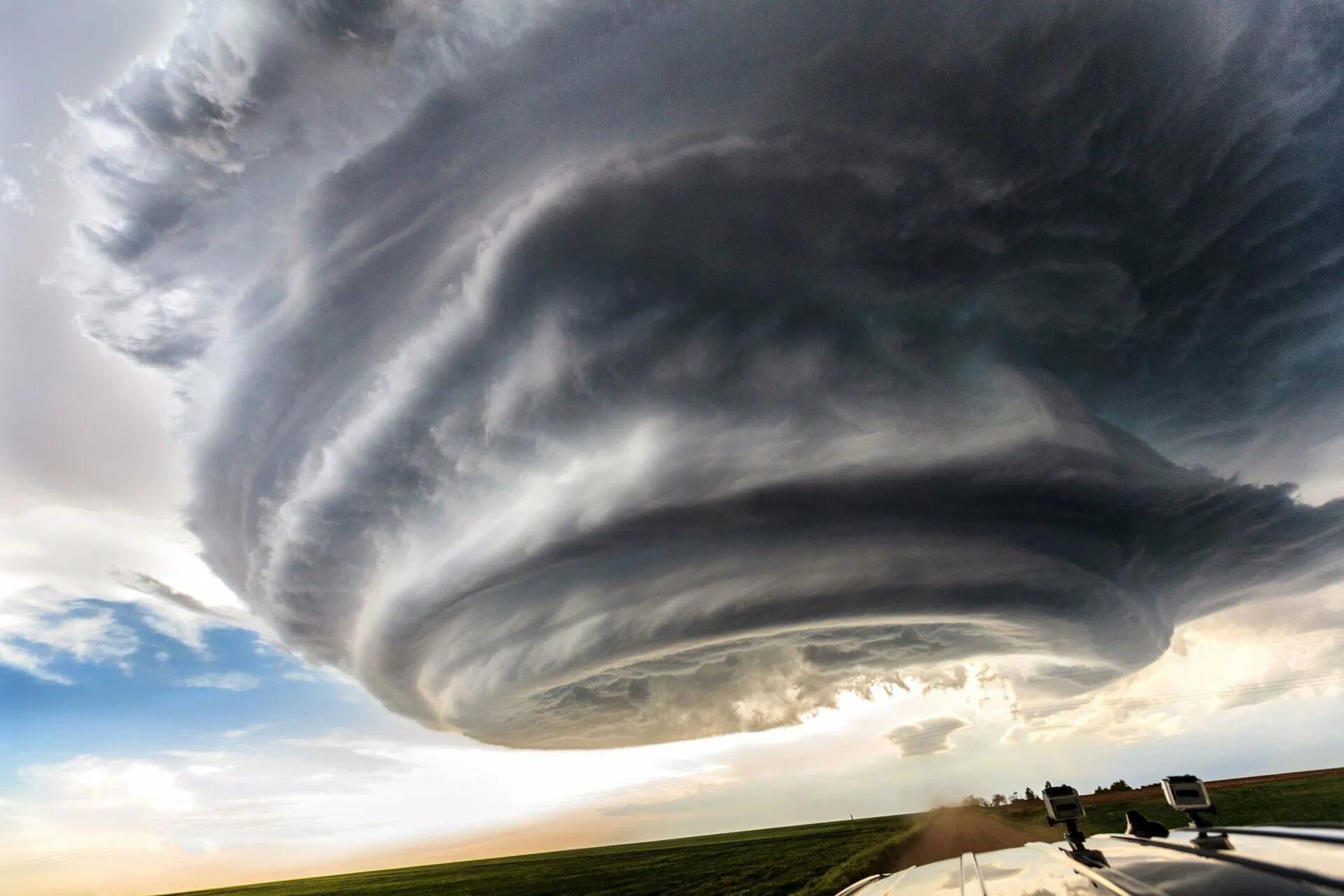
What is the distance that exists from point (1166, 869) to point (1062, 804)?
8.44 feet

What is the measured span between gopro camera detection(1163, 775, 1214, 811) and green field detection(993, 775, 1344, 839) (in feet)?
121

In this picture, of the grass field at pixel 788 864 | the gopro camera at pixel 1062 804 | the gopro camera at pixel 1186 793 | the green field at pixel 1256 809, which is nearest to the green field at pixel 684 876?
the grass field at pixel 788 864

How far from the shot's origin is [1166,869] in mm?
4828

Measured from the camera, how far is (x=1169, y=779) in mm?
6406

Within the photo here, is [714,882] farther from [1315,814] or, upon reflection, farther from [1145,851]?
[1145,851]

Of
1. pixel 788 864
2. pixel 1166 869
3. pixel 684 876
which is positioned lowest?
pixel 684 876

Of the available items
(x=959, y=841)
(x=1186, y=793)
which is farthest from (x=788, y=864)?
(x=1186, y=793)

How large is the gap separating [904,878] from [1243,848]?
3.83 metres

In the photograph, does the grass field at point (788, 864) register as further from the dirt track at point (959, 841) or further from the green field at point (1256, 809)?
the dirt track at point (959, 841)

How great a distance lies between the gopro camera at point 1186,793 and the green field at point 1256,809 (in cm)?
3700

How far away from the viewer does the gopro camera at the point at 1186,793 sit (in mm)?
5926

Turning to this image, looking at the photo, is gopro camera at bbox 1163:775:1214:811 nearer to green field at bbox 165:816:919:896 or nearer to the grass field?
the grass field

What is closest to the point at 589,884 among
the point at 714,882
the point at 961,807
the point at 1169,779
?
the point at 714,882

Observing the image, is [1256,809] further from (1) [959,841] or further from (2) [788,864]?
(2) [788,864]
